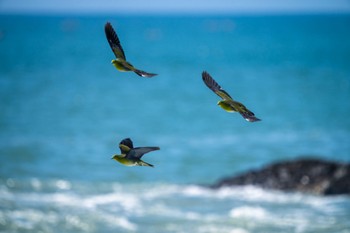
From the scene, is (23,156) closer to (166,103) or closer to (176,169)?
(176,169)

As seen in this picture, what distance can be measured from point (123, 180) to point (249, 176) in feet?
11.4

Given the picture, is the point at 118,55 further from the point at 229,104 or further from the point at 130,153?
the point at 229,104

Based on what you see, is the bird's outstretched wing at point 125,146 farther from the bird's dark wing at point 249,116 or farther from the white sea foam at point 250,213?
the white sea foam at point 250,213

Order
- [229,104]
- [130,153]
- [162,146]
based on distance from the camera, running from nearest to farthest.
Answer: [229,104] → [130,153] → [162,146]

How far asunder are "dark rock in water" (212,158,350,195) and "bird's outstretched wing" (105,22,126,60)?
11397mm

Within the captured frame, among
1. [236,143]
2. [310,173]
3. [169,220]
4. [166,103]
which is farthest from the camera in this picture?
[166,103]

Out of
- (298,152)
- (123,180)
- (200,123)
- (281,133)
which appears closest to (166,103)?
(200,123)

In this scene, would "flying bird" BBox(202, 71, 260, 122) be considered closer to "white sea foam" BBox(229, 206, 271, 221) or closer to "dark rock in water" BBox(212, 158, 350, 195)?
"white sea foam" BBox(229, 206, 271, 221)

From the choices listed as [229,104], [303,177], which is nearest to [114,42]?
[229,104]

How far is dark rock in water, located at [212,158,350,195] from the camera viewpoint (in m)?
15.6

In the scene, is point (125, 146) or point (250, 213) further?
point (250, 213)

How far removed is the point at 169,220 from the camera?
48.5 ft

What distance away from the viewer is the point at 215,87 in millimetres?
4637

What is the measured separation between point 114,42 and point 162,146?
19.9 metres
